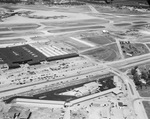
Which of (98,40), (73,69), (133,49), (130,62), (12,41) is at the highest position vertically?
(12,41)

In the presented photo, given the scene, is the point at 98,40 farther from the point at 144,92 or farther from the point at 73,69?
the point at 144,92

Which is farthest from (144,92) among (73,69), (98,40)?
(98,40)

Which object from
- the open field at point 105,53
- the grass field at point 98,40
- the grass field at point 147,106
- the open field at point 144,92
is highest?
the grass field at point 98,40

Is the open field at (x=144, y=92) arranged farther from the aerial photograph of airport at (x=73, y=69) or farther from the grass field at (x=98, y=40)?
the grass field at (x=98, y=40)

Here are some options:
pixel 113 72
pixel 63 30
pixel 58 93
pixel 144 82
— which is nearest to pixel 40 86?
pixel 58 93

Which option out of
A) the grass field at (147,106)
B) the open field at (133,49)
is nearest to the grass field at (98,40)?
the open field at (133,49)

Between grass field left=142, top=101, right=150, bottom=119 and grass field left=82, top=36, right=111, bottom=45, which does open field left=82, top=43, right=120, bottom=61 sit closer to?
grass field left=82, top=36, right=111, bottom=45

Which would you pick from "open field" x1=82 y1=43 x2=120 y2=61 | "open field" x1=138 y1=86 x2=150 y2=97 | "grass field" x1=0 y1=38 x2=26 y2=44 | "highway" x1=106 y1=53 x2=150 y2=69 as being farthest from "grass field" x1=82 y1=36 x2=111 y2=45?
"open field" x1=138 y1=86 x2=150 y2=97

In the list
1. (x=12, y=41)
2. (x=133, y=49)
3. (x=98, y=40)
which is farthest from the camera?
(x=98, y=40)
